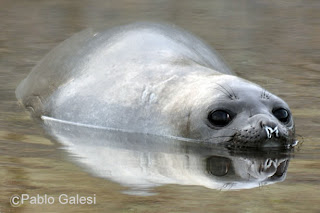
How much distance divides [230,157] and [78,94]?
1.93 m

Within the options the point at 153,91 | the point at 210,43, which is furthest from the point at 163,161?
the point at 210,43

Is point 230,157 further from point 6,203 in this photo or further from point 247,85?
point 6,203

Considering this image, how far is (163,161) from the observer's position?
664 centimetres

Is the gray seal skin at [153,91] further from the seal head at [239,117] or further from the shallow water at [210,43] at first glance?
the shallow water at [210,43]

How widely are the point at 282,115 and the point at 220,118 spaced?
47cm

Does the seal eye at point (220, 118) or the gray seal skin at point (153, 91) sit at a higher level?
the gray seal skin at point (153, 91)

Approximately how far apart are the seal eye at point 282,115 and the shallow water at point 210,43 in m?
0.23

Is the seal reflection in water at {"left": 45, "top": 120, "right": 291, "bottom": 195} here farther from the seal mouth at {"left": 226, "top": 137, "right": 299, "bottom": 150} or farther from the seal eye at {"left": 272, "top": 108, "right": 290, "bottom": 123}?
the seal eye at {"left": 272, "top": 108, "right": 290, "bottom": 123}

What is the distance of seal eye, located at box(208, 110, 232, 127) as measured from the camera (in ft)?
23.4

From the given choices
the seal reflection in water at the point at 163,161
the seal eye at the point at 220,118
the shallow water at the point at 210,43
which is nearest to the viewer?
the shallow water at the point at 210,43

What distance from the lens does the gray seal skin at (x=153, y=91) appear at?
712cm

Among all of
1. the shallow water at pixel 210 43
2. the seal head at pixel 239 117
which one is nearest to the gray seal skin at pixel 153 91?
the seal head at pixel 239 117

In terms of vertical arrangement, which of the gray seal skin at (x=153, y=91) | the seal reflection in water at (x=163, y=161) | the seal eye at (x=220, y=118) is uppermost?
the gray seal skin at (x=153, y=91)

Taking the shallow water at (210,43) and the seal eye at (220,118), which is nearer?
the shallow water at (210,43)
